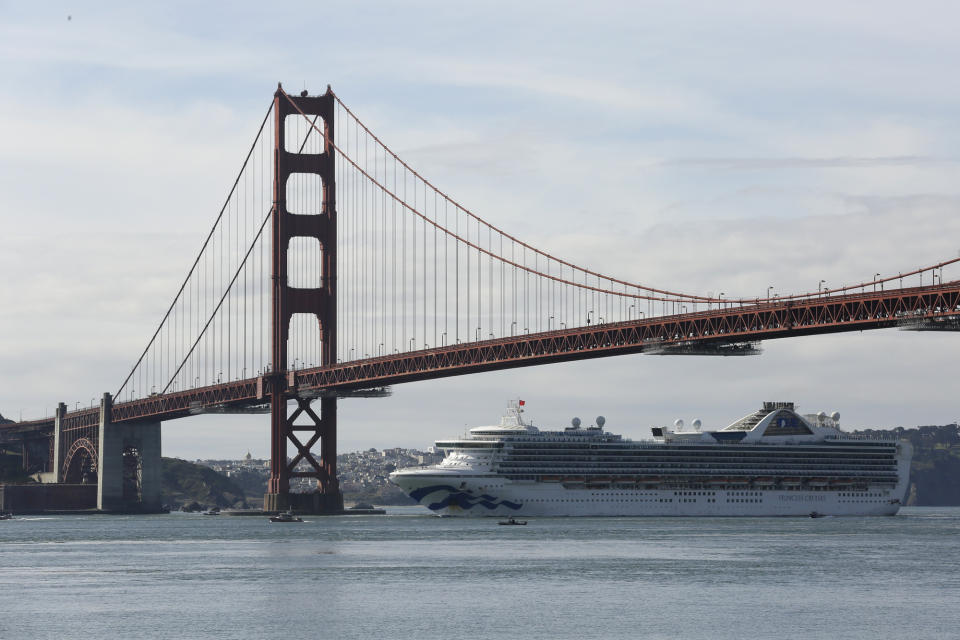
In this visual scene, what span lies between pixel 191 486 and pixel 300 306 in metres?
89.9

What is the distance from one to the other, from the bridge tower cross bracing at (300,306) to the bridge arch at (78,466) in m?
35.5

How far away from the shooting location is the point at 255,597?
45500mm

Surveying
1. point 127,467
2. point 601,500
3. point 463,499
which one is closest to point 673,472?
point 601,500

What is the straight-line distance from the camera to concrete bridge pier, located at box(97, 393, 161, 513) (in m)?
120

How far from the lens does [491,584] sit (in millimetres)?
49094

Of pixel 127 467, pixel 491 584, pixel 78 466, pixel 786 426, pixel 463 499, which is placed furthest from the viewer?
pixel 78 466

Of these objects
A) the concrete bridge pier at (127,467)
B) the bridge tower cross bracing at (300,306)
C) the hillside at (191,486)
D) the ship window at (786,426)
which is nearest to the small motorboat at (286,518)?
the bridge tower cross bracing at (300,306)

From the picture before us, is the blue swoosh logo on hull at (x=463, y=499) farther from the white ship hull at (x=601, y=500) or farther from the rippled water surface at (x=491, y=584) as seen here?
the rippled water surface at (x=491, y=584)

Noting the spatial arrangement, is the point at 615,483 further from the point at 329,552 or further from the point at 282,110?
the point at 329,552

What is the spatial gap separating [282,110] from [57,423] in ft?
151

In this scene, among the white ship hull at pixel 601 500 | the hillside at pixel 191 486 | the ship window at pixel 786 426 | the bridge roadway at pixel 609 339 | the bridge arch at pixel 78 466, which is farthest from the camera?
the hillside at pixel 191 486

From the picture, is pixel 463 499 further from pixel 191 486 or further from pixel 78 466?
pixel 191 486

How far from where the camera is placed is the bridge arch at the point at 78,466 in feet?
429

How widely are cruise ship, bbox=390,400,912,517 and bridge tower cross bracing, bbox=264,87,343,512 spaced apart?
223 inches
